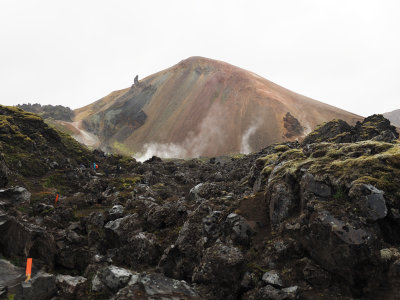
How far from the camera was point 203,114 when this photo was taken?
14938 centimetres

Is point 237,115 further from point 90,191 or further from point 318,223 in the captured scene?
point 318,223

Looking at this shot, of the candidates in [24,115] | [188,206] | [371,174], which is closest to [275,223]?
[371,174]

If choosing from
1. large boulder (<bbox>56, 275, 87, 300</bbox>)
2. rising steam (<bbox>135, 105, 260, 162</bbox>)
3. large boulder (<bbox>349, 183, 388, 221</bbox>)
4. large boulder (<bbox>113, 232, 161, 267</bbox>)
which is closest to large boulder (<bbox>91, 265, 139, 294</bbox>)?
large boulder (<bbox>56, 275, 87, 300</bbox>)

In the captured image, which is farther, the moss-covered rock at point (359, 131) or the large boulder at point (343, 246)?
the moss-covered rock at point (359, 131)

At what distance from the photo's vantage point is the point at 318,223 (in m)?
10.7

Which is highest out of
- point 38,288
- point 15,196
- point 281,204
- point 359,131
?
point 359,131

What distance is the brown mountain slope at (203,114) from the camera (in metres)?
128

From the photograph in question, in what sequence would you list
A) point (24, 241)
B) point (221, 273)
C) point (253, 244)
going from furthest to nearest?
point (24, 241)
point (253, 244)
point (221, 273)

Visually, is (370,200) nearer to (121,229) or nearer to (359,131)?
(121,229)

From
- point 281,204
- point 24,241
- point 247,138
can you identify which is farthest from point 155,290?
point 247,138

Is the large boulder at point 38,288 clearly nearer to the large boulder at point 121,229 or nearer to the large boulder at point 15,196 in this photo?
the large boulder at point 121,229

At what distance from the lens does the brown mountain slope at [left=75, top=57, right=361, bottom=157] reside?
420 feet

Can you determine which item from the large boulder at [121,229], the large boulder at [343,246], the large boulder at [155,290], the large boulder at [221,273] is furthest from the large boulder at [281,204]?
the large boulder at [121,229]

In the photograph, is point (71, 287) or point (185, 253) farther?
point (185, 253)
